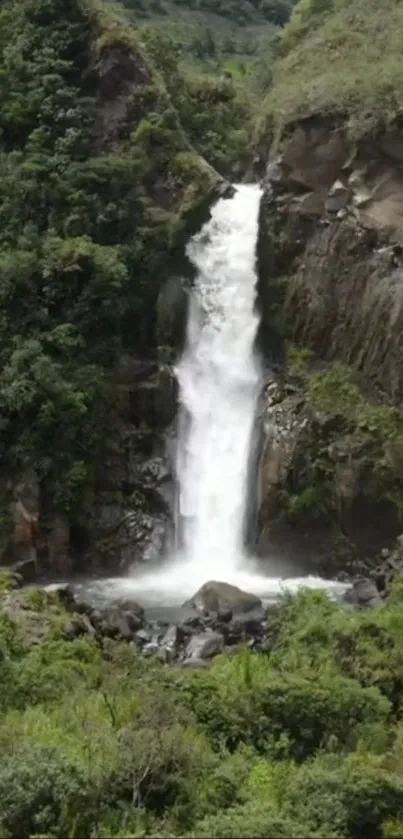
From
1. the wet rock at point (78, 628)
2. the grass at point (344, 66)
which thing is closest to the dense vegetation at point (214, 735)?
the wet rock at point (78, 628)

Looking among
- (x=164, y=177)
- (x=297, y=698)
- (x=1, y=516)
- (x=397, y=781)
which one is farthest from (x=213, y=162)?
(x=397, y=781)

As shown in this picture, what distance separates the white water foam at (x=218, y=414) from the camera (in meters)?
29.2

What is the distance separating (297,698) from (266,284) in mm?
20492

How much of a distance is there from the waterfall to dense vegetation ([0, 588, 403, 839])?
8.97 m

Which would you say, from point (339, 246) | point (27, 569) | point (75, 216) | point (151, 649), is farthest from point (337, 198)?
point (151, 649)

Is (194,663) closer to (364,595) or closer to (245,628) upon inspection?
(245,628)

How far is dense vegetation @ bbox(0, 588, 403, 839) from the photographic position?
11.2 m

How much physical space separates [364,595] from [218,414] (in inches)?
350

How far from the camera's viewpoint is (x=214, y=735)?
1499 centimetres

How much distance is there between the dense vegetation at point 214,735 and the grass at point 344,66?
18262 mm

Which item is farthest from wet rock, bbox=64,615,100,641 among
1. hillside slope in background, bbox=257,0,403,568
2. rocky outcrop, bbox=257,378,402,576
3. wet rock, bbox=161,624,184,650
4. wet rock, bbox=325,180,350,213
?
wet rock, bbox=325,180,350,213

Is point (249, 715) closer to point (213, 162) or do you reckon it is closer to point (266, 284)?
point (266, 284)

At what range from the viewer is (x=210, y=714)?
15352 mm

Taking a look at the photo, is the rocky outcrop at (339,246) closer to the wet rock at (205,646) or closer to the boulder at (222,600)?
the boulder at (222,600)
